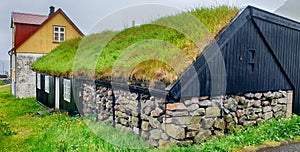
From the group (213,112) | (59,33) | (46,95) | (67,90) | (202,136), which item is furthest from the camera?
(59,33)

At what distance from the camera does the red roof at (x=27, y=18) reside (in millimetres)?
20562

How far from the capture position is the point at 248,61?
736 centimetres

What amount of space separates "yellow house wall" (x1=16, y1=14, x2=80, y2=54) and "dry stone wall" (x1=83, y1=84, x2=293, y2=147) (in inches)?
491

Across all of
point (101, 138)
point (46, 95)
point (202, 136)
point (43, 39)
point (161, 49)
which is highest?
point (43, 39)

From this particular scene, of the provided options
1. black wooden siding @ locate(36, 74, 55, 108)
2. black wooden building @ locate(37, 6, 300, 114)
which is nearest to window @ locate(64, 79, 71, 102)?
black wooden siding @ locate(36, 74, 55, 108)

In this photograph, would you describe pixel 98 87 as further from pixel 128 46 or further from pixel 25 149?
pixel 25 149

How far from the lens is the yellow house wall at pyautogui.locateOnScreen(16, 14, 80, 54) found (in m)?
19.0

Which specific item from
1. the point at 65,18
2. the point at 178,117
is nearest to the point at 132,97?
the point at 178,117

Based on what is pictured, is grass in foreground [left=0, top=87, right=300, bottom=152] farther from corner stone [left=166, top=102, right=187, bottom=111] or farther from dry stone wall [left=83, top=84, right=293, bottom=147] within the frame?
corner stone [left=166, top=102, right=187, bottom=111]

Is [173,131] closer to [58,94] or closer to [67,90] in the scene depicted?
[67,90]

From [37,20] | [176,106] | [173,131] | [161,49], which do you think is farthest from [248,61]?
[37,20]

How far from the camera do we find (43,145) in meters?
6.55

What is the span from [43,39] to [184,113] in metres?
16.2

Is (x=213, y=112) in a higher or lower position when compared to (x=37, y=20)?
lower
